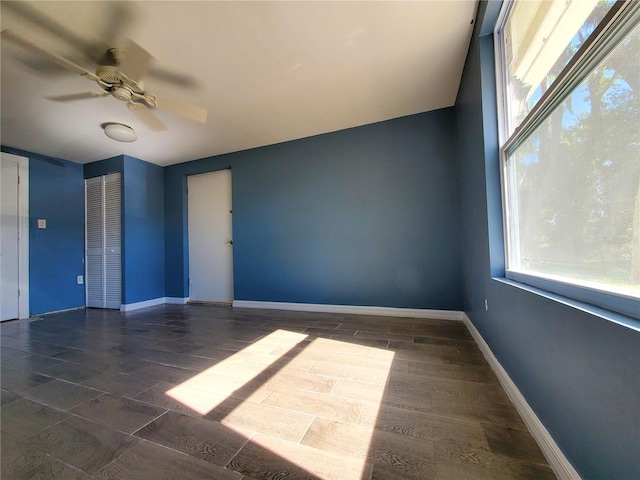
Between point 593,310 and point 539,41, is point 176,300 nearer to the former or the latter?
point 593,310

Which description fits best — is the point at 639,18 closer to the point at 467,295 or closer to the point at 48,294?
the point at 467,295

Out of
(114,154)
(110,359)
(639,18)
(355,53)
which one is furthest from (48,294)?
(639,18)

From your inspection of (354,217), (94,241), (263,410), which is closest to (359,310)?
(354,217)

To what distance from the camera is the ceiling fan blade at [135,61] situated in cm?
179

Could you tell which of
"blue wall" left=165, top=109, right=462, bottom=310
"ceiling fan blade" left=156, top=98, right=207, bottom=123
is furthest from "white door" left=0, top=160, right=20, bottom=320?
"ceiling fan blade" left=156, top=98, right=207, bottom=123

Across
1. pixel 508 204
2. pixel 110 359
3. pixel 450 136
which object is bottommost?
pixel 110 359

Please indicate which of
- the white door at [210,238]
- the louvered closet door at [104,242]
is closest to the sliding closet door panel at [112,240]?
the louvered closet door at [104,242]

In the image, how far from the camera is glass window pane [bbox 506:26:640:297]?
703 millimetres

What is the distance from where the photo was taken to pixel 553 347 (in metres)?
1.00

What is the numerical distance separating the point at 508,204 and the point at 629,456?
1.32m

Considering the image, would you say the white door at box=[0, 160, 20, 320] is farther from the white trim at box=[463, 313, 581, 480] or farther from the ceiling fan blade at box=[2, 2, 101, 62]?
the white trim at box=[463, 313, 581, 480]

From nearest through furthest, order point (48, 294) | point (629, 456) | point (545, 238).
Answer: point (629, 456)
point (545, 238)
point (48, 294)

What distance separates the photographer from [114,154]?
413cm

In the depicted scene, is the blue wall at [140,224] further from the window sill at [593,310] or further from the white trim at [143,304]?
the window sill at [593,310]
